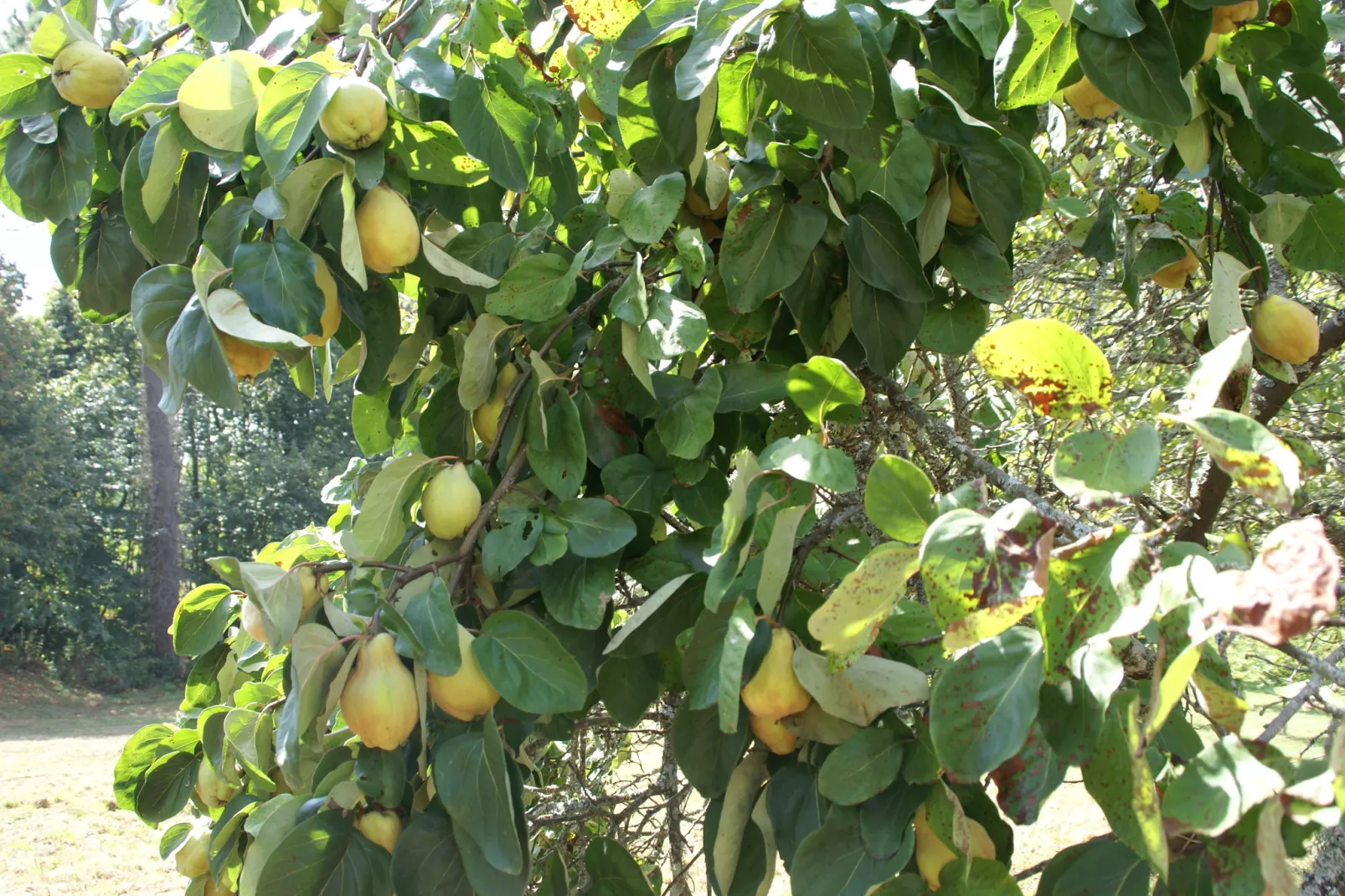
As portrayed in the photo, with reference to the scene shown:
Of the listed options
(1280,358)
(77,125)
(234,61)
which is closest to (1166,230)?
(1280,358)

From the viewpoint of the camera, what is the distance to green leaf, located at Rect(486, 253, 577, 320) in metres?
1.17

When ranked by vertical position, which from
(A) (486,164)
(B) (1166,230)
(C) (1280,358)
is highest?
(A) (486,164)

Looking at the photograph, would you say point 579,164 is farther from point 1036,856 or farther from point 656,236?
point 1036,856

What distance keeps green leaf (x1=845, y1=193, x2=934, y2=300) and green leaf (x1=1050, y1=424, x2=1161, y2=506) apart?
429mm

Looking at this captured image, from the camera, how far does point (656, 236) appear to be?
3.50 ft

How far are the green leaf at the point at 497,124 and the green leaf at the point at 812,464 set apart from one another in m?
0.56

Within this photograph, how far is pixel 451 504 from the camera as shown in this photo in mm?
1129

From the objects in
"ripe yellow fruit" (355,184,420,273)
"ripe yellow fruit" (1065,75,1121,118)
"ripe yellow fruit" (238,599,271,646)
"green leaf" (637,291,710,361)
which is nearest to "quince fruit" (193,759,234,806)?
"ripe yellow fruit" (238,599,271,646)

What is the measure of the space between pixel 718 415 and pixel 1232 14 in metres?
0.73

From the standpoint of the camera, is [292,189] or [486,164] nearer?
[292,189]

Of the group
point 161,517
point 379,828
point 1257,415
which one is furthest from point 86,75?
point 161,517

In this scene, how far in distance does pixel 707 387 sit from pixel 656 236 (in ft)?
0.57

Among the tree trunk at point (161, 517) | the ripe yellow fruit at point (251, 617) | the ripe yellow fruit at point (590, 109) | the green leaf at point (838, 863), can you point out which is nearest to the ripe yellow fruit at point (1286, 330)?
the green leaf at point (838, 863)

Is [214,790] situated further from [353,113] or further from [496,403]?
[353,113]
